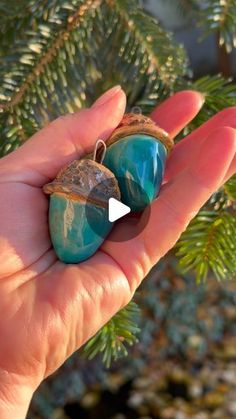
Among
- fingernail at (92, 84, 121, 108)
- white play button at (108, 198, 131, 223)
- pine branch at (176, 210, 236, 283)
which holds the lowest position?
pine branch at (176, 210, 236, 283)

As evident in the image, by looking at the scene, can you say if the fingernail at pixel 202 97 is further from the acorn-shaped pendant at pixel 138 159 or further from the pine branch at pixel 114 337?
the pine branch at pixel 114 337

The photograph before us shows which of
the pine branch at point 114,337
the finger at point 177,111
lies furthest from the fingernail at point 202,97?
the pine branch at point 114,337

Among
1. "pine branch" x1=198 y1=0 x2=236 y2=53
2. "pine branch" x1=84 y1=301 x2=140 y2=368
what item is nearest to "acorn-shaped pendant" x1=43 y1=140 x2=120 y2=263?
"pine branch" x1=84 y1=301 x2=140 y2=368

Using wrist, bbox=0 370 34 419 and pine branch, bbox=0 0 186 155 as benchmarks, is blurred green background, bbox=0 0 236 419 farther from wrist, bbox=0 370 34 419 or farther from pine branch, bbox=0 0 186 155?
wrist, bbox=0 370 34 419

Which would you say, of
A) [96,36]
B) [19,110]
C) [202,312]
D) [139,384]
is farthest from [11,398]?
[202,312]

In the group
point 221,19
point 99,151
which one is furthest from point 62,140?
point 221,19
